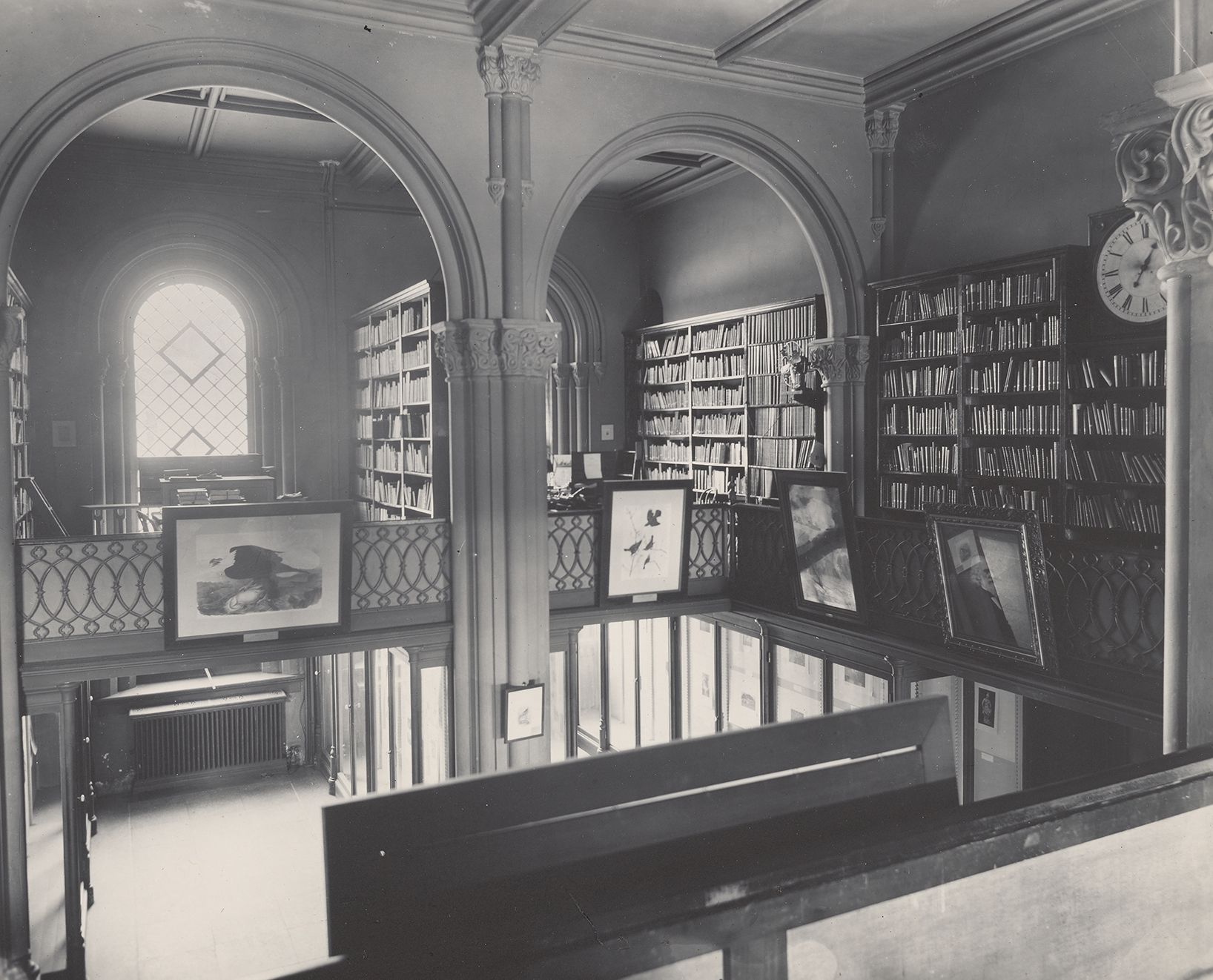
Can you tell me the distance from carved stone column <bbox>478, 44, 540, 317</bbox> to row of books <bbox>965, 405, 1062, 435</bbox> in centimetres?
349

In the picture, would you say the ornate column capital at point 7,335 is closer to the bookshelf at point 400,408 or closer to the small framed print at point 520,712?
the bookshelf at point 400,408

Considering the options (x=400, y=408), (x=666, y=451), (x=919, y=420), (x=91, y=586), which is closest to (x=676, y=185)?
(x=666, y=451)

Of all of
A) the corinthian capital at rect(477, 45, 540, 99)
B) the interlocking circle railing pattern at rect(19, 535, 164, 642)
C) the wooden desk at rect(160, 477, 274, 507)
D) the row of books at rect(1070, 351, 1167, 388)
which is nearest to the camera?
the row of books at rect(1070, 351, 1167, 388)

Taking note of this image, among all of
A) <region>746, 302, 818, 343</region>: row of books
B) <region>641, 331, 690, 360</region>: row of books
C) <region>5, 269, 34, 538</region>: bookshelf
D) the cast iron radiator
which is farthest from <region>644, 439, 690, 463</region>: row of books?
<region>5, 269, 34, 538</region>: bookshelf

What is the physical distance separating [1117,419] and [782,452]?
12.8 ft

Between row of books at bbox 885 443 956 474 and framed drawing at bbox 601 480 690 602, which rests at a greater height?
row of books at bbox 885 443 956 474

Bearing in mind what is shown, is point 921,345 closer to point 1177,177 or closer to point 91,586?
point 1177,177

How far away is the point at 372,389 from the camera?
433 inches

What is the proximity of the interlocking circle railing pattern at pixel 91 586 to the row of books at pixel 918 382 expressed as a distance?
18.8 ft

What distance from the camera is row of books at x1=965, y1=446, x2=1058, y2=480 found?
264 inches

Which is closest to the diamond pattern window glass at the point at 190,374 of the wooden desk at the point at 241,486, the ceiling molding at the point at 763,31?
the wooden desk at the point at 241,486

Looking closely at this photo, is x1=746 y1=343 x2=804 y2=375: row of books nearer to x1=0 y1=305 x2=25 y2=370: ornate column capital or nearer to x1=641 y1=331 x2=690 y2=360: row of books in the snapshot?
x1=641 y1=331 x2=690 y2=360: row of books

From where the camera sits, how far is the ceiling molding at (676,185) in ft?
35.6

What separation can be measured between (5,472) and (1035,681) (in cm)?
631
